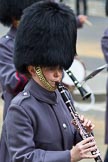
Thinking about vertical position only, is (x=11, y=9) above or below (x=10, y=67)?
above

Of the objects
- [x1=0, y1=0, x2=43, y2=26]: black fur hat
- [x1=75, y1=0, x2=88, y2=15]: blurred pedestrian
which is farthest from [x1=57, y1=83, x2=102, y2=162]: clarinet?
[x1=75, y1=0, x2=88, y2=15]: blurred pedestrian

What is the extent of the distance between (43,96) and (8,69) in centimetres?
95

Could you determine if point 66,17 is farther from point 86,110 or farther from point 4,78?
point 86,110

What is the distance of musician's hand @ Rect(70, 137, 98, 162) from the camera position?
7.68 feet

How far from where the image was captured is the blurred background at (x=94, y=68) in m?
6.36

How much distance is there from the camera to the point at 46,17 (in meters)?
2.57

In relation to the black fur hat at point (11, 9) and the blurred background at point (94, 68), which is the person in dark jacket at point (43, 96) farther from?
the blurred background at point (94, 68)

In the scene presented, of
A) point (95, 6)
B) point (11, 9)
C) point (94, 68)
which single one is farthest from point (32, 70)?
point (95, 6)

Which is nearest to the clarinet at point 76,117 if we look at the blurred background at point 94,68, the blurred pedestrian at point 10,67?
the blurred pedestrian at point 10,67

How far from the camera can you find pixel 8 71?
3465 mm

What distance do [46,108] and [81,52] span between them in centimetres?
724

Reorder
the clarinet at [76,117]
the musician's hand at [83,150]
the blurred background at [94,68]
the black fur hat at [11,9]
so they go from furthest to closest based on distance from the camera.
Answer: the blurred background at [94,68]
the black fur hat at [11,9]
the clarinet at [76,117]
the musician's hand at [83,150]

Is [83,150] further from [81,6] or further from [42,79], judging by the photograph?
[81,6]

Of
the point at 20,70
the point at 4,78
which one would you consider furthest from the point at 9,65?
the point at 20,70
